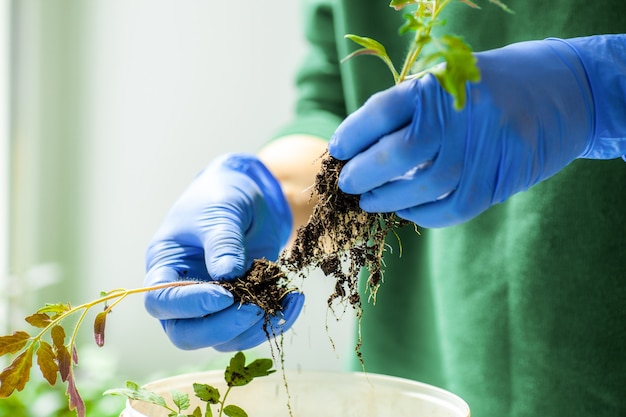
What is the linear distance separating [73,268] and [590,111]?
2.04 meters

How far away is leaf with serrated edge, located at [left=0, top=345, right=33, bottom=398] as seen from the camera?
64 cm

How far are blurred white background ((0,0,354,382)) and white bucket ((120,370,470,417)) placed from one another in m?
1.16

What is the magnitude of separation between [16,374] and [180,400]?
0.17 m

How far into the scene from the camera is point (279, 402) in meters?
0.77

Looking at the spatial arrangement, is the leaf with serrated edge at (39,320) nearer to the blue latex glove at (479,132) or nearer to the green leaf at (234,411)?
the green leaf at (234,411)

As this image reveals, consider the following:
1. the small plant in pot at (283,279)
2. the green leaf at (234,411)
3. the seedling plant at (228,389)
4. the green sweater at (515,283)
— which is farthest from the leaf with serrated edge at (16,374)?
the green sweater at (515,283)

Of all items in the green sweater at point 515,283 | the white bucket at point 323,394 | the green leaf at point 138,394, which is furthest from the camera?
the green sweater at point 515,283

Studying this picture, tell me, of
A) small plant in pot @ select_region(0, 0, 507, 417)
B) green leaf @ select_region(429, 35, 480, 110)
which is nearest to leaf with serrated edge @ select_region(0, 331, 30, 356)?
small plant in pot @ select_region(0, 0, 507, 417)

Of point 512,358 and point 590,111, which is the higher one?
point 590,111

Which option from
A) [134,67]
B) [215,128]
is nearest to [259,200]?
[215,128]

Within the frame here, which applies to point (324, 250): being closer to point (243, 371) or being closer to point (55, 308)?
point (243, 371)

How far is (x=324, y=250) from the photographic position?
823 mm

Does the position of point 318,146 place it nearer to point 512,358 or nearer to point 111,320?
point 512,358

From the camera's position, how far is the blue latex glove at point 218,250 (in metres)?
0.78
